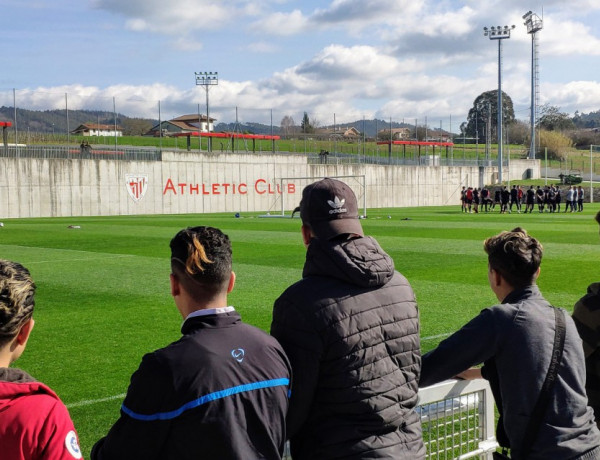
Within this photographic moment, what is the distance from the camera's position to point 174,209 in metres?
44.1

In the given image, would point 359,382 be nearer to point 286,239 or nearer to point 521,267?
point 521,267

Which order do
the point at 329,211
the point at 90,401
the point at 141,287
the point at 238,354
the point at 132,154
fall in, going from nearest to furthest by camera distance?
the point at 238,354 < the point at 329,211 < the point at 90,401 < the point at 141,287 < the point at 132,154

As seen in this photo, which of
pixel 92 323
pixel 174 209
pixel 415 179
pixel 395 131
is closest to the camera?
pixel 92 323

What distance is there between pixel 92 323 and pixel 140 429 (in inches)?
268

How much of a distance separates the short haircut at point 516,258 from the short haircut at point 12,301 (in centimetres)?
194

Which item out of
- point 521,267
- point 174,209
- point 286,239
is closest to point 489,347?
point 521,267

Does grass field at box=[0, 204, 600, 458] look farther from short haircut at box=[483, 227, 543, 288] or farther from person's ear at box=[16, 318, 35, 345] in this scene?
short haircut at box=[483, 227, 543, 288]

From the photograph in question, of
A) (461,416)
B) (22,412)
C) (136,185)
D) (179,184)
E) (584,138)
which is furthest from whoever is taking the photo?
(584,138)

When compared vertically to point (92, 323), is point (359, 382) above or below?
above

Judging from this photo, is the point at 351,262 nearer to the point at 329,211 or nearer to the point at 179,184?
the point at 329,211

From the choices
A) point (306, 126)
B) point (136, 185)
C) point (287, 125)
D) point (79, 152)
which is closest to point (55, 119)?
point (79, 152)

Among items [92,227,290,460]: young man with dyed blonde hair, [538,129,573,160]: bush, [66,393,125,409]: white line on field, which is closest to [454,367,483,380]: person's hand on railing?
[92,227,290,460]: young man with dyed blonde hair

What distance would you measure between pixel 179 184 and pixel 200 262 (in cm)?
4254

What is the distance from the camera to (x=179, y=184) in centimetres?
4425
